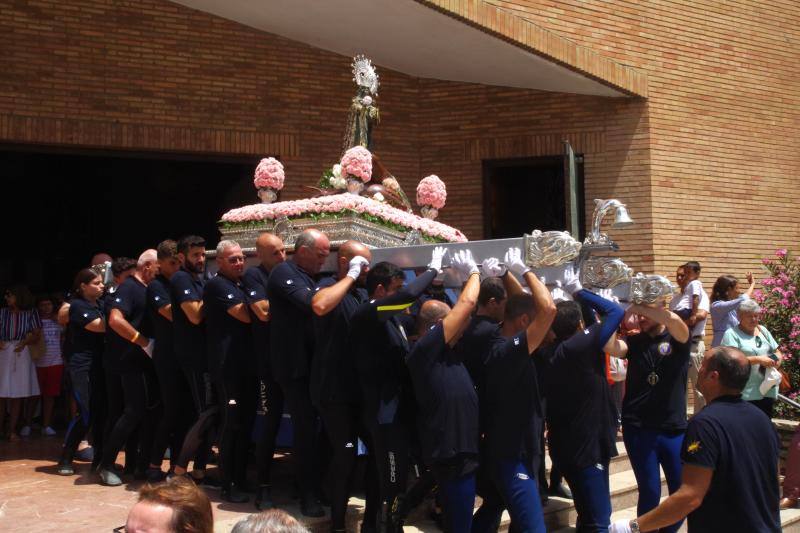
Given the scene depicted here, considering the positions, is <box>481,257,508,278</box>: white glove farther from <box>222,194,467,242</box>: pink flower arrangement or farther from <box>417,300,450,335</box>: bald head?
<box>222,194,467,242</box>: pink flower arrangement

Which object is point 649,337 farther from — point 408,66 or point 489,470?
point 408,66

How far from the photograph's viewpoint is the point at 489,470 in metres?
6.07

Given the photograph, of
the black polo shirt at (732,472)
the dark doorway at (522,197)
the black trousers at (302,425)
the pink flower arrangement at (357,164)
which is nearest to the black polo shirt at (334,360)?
the black trousers at (302,425)

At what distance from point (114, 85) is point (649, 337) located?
8.18 meters

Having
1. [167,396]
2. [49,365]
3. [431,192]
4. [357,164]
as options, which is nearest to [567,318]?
[167,396]

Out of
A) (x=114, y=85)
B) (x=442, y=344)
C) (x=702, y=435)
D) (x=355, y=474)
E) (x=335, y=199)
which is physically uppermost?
(x=114, y=85)

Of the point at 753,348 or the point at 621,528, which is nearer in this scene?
the point at 621,528

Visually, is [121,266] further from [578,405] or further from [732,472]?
[732,472]

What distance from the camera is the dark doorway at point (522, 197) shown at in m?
15.1

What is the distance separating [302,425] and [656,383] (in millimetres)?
2385

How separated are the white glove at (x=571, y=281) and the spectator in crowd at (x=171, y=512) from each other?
4369mm

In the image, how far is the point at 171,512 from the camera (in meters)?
3.06

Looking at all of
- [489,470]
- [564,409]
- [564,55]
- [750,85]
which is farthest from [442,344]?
[750,85]

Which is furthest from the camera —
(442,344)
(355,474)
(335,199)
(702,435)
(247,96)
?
(247,96)
